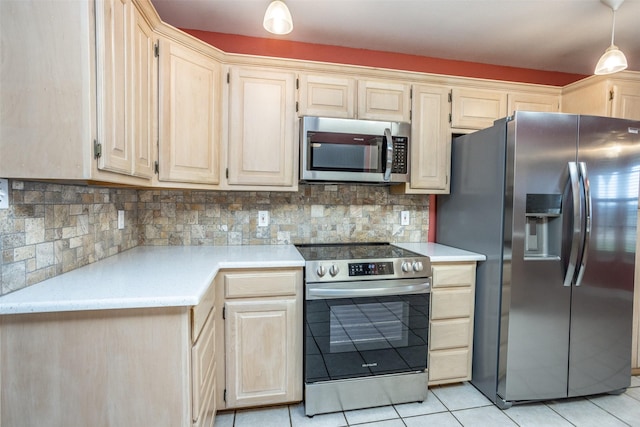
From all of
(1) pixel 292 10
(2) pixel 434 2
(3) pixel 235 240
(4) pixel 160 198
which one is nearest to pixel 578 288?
(2) pixel 434 2

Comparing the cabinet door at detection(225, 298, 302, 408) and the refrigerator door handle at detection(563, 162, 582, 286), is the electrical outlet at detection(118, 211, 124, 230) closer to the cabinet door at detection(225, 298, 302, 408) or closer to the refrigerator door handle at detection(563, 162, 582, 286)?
the cabinet door at detection(225, 298, 302, 408)

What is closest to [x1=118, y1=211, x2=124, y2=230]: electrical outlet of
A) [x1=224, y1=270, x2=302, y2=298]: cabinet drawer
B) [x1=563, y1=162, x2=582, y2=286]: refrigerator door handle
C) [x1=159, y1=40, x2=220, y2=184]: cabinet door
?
[x1=159, y1=40, x2=220, y2=184]: cabinet door

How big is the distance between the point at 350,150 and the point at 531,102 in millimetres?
1580

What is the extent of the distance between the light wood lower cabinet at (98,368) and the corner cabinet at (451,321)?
5.03ft

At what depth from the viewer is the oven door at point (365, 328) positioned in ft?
6.01

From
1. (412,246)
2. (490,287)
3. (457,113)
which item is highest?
(457,113)

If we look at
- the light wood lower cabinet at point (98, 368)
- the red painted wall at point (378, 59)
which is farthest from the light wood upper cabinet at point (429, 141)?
the light wood lower cabinet at point (98, 368)

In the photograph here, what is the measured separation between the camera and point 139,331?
3.80 ft

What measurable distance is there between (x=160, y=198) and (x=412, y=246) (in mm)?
1938

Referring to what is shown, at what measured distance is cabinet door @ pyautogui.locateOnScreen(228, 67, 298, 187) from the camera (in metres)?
2.08

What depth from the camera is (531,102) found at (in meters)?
2.50

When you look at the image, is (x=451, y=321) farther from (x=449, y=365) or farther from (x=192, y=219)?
(x=192, y=219)

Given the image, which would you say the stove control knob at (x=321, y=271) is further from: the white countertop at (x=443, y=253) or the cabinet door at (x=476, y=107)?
the cabinet door at (x=476, y=107)

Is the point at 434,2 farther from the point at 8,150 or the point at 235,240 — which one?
the point at 8,150
